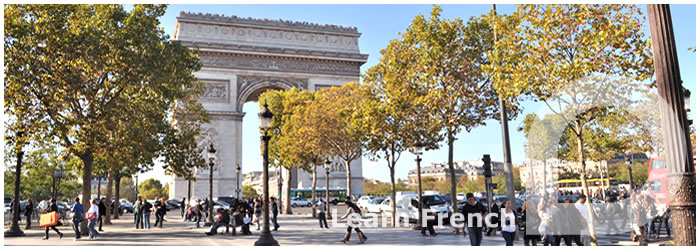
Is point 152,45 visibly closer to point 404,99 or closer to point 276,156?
point 404,99

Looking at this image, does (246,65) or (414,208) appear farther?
(246,65)

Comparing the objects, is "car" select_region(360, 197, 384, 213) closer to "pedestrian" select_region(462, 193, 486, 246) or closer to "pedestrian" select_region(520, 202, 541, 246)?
"pedestrian" select_region(520, 202, 541, 246)

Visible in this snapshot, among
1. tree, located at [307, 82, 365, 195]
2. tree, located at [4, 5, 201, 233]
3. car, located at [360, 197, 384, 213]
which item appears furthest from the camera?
car, located at [360, 197, 384, 213]

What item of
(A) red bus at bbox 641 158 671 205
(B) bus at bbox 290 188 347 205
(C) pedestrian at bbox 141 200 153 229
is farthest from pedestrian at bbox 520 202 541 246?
(B) bus at bbox 290 188 347 205

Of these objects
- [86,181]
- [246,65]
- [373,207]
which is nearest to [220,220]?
[86,181]

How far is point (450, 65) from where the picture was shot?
18328mm

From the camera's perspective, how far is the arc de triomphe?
45.9 m

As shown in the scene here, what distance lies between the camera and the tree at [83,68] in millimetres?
16000

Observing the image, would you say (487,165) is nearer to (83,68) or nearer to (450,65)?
(450,65)

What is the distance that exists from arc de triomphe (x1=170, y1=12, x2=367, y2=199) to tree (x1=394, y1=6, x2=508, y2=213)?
96.7 ft

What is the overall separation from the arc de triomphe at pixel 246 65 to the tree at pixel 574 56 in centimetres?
3501

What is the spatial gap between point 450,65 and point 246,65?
32.1 m

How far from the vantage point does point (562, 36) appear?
12.7m

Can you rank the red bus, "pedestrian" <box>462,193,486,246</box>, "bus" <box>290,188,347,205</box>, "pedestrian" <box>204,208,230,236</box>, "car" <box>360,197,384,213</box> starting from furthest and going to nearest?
"bus" <box>290,188,347,205</box> < "car" <box>360,197,384,213</box> < the red bus < "pedestrian" <box>204,208,230,236</box> < "pedestrian" <box>462,193,486,246</box>
